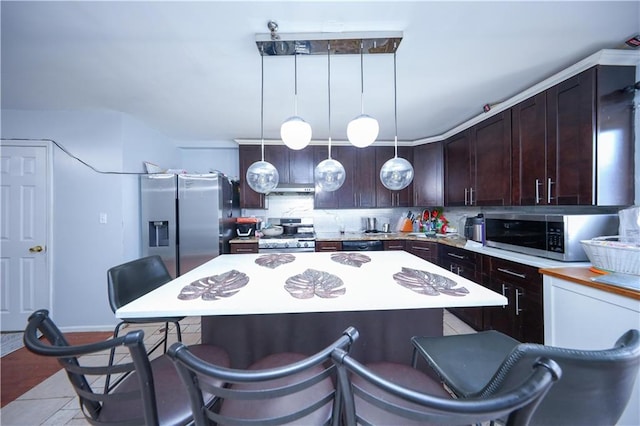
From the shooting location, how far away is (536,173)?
1981mm

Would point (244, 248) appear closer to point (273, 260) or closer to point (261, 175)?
point (273, 260)

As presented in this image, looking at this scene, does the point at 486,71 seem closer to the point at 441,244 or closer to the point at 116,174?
the point at 441,244

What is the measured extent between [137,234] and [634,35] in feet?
15.7

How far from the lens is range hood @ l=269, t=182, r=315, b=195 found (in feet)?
10.8

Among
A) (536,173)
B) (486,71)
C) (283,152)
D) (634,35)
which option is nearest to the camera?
(634,35)

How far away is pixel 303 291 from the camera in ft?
3.59

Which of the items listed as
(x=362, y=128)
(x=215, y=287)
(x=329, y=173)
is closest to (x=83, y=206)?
(x=215, y=287)

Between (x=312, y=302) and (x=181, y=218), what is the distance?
253 cm

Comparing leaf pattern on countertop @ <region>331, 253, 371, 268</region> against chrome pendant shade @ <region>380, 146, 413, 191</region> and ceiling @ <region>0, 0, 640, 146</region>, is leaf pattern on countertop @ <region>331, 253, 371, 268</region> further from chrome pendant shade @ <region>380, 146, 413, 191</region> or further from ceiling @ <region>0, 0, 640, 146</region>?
ceiling @ <region>0, 0, 640, 146</region>

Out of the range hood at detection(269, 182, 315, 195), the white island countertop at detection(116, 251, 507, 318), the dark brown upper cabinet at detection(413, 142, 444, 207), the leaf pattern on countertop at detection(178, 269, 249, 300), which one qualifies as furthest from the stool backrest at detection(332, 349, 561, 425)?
the dark brown upper cabinet at detection(413, 142, 444, 207)

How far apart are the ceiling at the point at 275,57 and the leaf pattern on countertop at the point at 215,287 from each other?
1556 mm

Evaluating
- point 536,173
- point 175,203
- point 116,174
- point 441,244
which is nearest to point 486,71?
point 536,173

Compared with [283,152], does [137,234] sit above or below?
below

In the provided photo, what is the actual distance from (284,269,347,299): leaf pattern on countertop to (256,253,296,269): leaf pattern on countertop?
33cm
